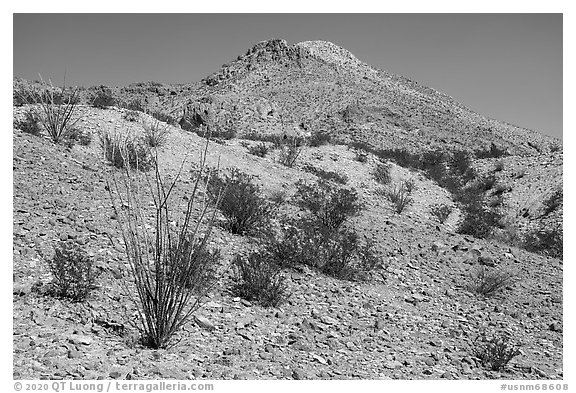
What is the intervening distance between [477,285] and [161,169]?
6.52 meters

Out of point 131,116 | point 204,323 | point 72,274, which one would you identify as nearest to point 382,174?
point 131,116

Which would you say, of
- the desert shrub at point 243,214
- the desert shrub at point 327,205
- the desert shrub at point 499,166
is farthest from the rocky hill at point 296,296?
the desert shrub at point 499,166

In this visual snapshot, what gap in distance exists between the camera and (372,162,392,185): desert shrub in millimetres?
14523

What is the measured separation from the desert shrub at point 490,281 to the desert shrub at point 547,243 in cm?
260

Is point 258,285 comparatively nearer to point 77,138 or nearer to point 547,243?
point 77,138

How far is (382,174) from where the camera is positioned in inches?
587

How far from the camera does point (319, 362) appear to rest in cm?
427

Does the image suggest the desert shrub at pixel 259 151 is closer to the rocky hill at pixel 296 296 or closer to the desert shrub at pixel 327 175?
the rocky hill at pixel 296 296

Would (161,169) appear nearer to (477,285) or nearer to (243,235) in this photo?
(243,235)

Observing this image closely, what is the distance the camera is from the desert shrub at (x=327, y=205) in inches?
344

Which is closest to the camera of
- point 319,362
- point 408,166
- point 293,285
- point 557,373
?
point 319,362

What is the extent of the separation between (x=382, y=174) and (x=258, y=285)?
33.9 ft

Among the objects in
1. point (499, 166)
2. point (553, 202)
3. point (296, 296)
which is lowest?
point (296, 296)
